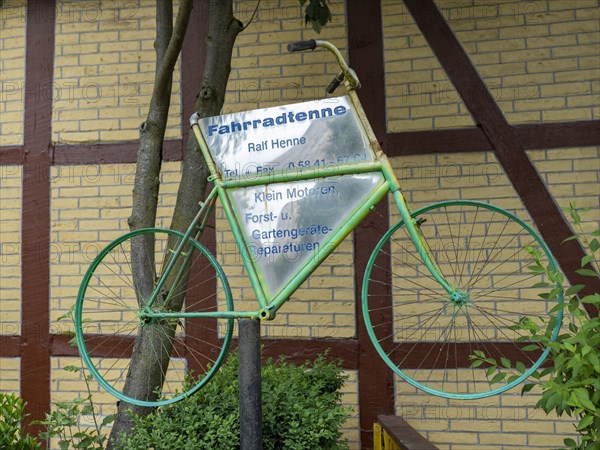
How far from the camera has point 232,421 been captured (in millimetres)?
2480

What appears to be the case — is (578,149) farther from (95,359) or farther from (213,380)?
(95,359)

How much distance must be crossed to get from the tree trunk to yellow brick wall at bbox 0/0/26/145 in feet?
6.49

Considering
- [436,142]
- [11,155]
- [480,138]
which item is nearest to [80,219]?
[11,155]

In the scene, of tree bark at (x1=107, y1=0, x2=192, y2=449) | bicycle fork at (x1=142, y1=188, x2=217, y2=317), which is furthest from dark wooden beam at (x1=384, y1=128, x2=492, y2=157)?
bicycle fork at (x1=142, y1=188, x2=217, y2=317)

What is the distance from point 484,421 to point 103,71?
11.4 feet

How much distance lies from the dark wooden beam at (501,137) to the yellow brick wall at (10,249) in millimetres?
3011

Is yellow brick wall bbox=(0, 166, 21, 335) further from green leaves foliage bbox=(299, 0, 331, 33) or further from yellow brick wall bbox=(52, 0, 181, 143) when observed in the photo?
green leaves foliage bbox=(299, 0, 331, 33)

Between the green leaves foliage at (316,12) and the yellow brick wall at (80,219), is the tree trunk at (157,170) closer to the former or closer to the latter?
the green leaves foliage at (316,12)

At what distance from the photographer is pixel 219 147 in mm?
2506

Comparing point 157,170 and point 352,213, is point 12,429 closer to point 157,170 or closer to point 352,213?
point 157,170

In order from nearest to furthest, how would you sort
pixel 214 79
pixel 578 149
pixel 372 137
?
1. pixel 372 137
2. pixel 214 79
3. pixel 578 149

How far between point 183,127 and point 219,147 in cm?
202

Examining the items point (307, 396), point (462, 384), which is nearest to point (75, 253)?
point (307, 396)

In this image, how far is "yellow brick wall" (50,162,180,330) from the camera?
448cm
